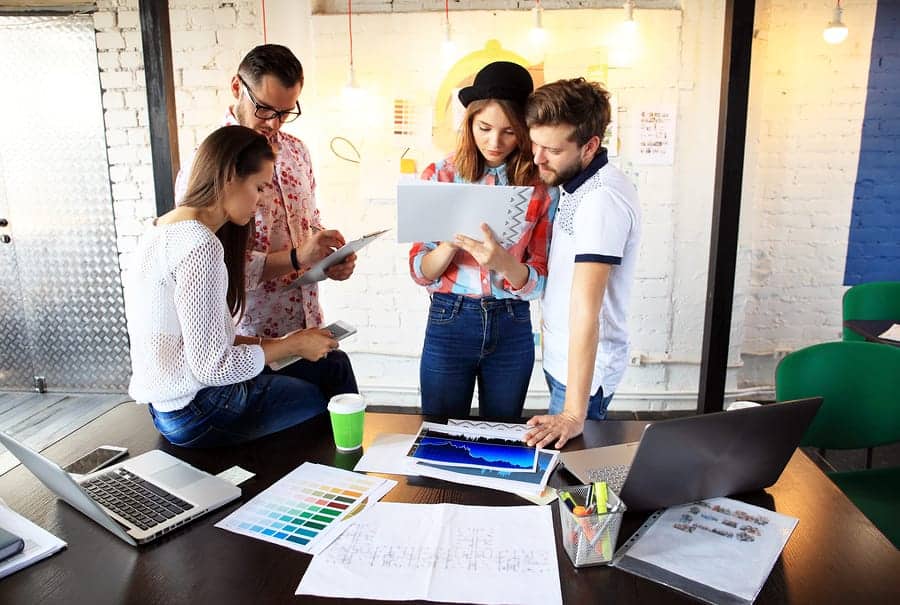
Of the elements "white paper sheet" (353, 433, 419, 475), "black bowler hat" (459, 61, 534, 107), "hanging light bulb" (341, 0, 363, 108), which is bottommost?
"white paper sheet" (353, 433, 419, 475)

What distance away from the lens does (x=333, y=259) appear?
176 cm

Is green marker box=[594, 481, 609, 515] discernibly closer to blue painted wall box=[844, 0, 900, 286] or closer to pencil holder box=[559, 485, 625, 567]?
pencil holder box=[559, 485, 625, 567]

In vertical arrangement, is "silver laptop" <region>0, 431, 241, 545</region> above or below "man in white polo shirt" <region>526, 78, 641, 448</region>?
below

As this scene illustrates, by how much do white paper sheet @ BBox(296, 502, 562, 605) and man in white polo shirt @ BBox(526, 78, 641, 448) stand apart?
0.29 meters

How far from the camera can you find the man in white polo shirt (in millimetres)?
1351

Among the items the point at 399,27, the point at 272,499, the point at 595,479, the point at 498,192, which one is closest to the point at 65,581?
the point at 272,499

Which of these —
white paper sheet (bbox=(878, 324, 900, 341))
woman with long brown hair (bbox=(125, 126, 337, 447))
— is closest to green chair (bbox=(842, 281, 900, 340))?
white paper sheet (bbox=(878, 324, 900, 341))

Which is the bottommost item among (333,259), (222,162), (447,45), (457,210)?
(333,259)

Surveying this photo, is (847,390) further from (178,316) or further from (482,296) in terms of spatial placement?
(178,316)

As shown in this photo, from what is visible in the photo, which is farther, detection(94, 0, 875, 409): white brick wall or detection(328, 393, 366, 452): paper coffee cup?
detection(94, 0, 875, 409): white brick wall

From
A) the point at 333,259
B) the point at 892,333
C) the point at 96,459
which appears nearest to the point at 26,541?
the point at 96,459

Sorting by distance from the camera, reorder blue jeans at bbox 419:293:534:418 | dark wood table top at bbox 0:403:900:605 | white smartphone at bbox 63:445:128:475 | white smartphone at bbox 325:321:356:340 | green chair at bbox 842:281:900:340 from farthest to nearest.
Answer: green chair at bbox 842:281:900:340, blue jeans at bbox 419:293:534:418, white smartphone at bbox 325:321:356:340, white smartphone at bbox 63:445:128:475, dark wood table top at bbox 0:403:900:605

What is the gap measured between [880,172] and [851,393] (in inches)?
88.1

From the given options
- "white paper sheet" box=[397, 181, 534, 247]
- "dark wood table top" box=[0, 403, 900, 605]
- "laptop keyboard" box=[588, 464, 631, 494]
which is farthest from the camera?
"white paper sheet" box=[397, 181, 534, 247]
